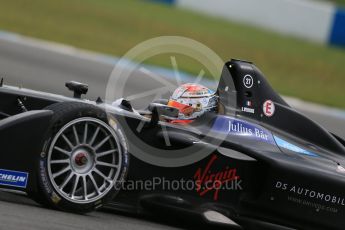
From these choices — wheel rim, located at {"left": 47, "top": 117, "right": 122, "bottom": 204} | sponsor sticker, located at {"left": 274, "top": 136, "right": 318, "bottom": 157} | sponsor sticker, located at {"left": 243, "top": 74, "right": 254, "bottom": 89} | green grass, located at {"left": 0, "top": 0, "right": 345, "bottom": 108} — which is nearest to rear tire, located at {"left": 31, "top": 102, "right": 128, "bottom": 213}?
wheel rim, located at {"left": 47, "top": 117, "right": 122, "bottom": 204}

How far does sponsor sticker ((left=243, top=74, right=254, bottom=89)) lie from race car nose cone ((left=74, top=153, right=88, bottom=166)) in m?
2.10

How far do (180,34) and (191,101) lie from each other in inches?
555

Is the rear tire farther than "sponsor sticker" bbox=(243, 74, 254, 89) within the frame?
No

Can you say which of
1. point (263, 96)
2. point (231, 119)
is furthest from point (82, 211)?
point (263, 96)

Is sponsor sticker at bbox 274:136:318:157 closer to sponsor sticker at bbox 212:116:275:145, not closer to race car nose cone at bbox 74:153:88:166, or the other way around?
sponsor sticker at bbox 212:116:275:145

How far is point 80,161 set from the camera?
6176 mm

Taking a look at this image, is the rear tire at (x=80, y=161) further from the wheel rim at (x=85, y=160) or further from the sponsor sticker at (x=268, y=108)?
the sponsor sticker at (x=268, y=108)

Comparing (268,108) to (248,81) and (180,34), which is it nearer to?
(248,81)

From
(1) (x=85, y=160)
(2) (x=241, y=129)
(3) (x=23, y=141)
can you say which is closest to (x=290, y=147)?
(2) (x=241, y=129)

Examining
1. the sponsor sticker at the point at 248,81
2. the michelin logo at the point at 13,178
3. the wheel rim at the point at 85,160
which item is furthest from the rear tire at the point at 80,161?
the sponsor sticker at the point at 248,81

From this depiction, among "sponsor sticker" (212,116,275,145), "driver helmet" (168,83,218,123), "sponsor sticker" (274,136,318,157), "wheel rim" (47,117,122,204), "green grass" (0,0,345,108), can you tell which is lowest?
"wheel rim" (47,117,122,204)

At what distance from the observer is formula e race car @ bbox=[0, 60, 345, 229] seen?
602 cm

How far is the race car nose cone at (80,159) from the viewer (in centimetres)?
616

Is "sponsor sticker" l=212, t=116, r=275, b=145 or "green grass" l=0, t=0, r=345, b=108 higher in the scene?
"green grass" l=0, t=0, r=345, b=108
